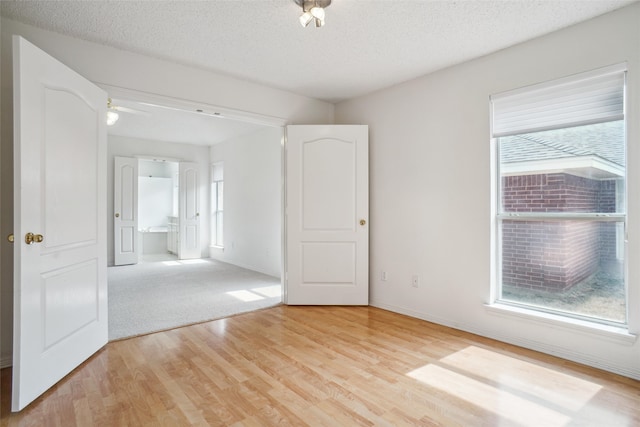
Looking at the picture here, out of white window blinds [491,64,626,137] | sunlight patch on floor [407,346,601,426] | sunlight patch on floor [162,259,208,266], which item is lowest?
sunlight patch on floor [407,346,601,426]

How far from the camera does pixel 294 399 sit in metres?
2.06

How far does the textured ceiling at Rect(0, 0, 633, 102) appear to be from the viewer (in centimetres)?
234

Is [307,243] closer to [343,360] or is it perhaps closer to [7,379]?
[343,360]

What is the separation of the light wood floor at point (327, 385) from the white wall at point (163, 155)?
4.87m

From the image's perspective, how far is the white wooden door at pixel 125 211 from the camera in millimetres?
6891

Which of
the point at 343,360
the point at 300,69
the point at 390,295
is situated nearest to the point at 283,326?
the point at 343,360

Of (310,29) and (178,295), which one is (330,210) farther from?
(178,295)

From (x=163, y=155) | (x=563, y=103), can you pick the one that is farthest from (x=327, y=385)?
(x=163, y=155)

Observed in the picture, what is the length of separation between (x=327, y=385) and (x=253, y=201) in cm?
461

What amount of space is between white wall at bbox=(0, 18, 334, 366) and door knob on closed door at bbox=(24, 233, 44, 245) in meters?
0.70

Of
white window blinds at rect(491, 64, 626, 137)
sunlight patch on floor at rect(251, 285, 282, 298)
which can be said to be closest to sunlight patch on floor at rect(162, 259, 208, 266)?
sunlight patch on floor at rect(251, 285, 282, 298)

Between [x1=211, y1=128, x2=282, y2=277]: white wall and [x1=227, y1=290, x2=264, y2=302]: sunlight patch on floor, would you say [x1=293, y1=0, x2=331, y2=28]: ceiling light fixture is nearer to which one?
[x1=211, y1=128, x2=282, y2=277]: white wall

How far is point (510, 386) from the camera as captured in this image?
7.24 ft

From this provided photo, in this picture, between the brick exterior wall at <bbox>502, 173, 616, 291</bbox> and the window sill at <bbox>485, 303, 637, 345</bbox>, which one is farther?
the brick exterior wall at <bbox>502, 173, 616, 291</bbox>
